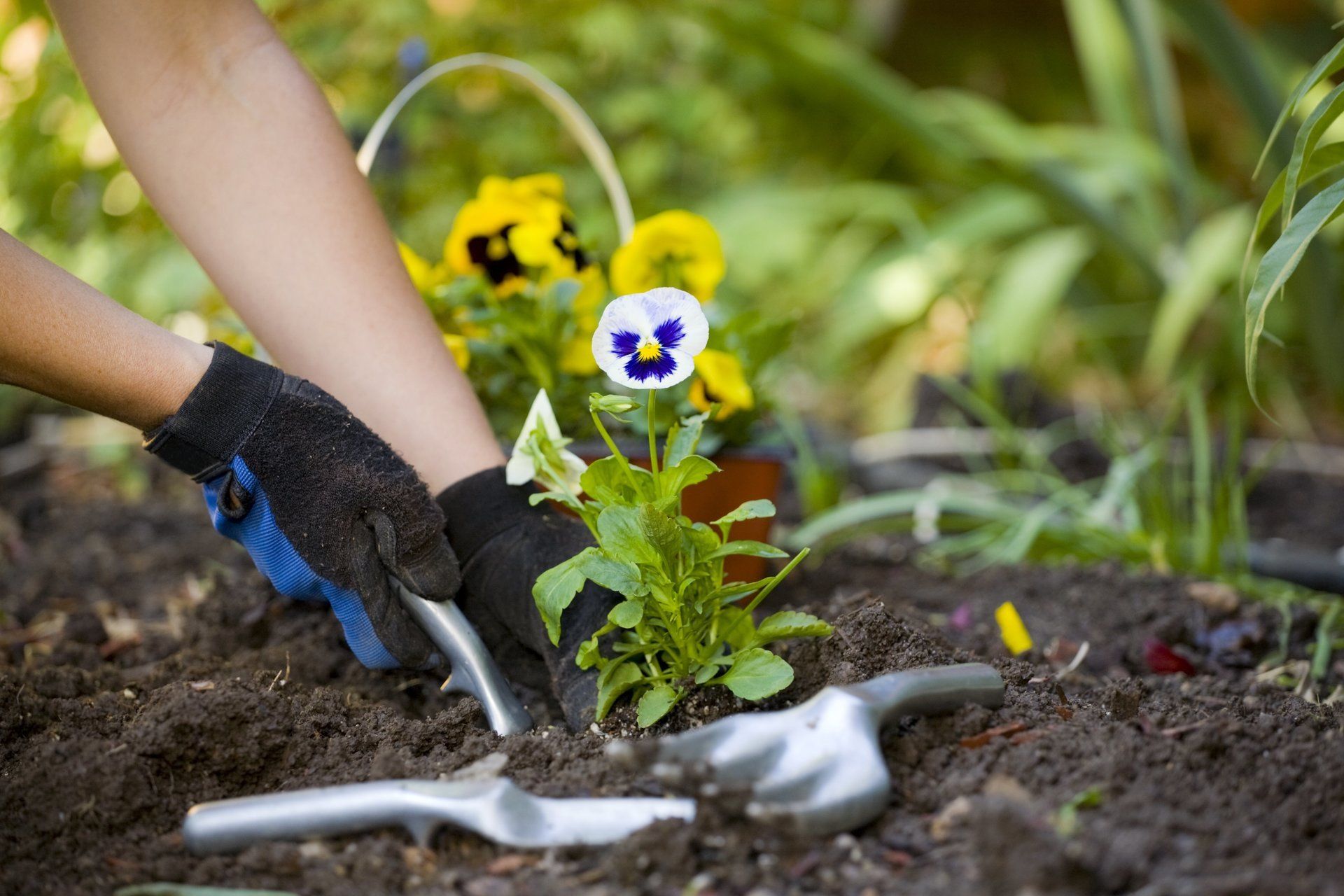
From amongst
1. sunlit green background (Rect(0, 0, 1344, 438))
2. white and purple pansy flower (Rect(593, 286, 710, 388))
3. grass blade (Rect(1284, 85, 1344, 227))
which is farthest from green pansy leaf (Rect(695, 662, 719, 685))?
sunlit green background (Rect(0, 0, 1344, 438))

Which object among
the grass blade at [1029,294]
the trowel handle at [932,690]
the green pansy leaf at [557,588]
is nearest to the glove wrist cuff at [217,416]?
the green pansy leaf at [557,588]

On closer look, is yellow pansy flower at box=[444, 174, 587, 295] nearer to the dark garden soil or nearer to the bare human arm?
the bare human arm

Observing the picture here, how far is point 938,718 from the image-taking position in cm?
85

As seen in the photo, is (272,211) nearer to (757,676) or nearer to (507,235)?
(507,235)

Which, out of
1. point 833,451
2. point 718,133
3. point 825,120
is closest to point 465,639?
point 833,451

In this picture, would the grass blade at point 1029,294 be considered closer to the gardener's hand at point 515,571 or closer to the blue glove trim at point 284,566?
the gardener's hand at point 515,571

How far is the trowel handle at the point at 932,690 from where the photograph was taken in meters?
0.78

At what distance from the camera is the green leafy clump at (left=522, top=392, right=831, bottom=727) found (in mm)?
850

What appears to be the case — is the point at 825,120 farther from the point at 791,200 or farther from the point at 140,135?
the point at 140,135

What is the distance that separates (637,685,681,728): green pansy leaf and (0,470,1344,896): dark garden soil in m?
0.04

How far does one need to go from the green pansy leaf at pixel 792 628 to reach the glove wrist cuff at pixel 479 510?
30 centimetres

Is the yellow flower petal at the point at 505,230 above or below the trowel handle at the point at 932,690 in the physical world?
above

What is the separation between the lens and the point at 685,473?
0.87 metres

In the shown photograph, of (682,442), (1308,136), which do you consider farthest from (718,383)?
(1308,136)
